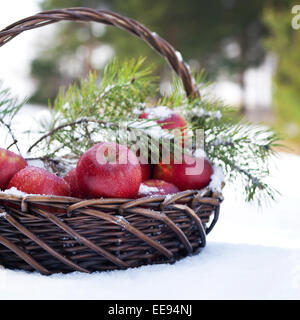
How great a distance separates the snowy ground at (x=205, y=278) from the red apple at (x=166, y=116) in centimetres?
19

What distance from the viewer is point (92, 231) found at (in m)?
0.52

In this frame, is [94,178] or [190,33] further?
[190,33]

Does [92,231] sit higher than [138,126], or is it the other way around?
[138,126]

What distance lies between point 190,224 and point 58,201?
0.18m

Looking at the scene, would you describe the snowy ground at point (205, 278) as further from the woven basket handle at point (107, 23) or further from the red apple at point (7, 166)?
the woven basket handle at point (107, 23)

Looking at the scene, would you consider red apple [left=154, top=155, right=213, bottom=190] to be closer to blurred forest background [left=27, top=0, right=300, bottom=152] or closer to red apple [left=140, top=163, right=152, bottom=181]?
red apple [left=140, top=163, right=152, bottom=181]

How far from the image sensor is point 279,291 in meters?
0.49

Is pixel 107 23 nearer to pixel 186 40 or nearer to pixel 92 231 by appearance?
pixel 92 231

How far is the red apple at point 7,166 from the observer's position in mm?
595

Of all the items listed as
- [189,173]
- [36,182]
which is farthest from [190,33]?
[36,182]

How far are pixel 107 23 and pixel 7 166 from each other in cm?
27

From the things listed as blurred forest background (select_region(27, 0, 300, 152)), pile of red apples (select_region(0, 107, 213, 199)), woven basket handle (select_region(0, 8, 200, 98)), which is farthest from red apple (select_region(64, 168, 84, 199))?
blurred forest background (select_region(27, 0, 300, 152))
